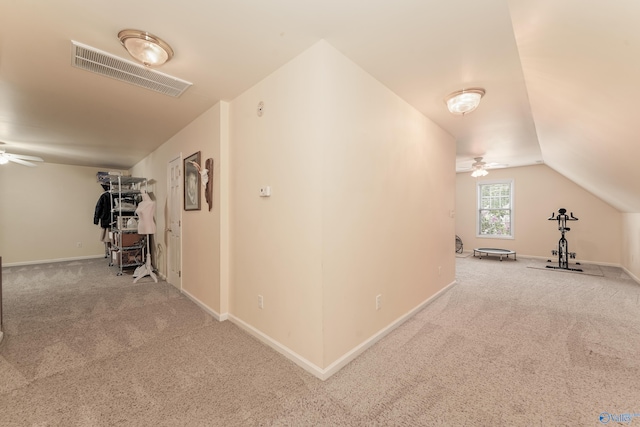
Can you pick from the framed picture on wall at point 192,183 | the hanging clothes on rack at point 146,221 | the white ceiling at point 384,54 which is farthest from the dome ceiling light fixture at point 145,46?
the hanging clothes on rack at point 146,221

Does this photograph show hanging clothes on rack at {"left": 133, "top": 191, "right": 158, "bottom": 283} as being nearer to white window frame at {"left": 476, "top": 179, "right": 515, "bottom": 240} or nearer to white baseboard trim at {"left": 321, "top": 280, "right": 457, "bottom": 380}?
white baseboard trim at {"left": 321, "top": 280, "right": 457, "bottom": 380}

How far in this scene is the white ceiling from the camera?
154 centimetres

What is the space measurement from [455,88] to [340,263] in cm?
210

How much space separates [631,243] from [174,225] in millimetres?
8302

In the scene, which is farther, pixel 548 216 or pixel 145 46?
pixel 548 216

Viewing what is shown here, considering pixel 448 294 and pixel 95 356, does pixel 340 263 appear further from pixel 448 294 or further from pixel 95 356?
pixel 448 294

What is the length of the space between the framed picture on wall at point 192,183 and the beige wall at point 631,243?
7267mm

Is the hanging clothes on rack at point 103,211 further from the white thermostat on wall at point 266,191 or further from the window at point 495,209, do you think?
the window at point 495,209

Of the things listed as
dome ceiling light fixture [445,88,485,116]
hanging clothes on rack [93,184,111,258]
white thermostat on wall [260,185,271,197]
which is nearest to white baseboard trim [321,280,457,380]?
white thermostat on wall [260,185,271,197]

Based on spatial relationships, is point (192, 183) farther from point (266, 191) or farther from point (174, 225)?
point (266, 191)

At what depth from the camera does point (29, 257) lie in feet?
19.5

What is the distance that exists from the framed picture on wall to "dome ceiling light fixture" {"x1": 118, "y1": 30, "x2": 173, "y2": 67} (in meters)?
1.52

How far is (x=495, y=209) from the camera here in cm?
727

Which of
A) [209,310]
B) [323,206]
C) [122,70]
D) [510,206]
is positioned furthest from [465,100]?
[510,206]
